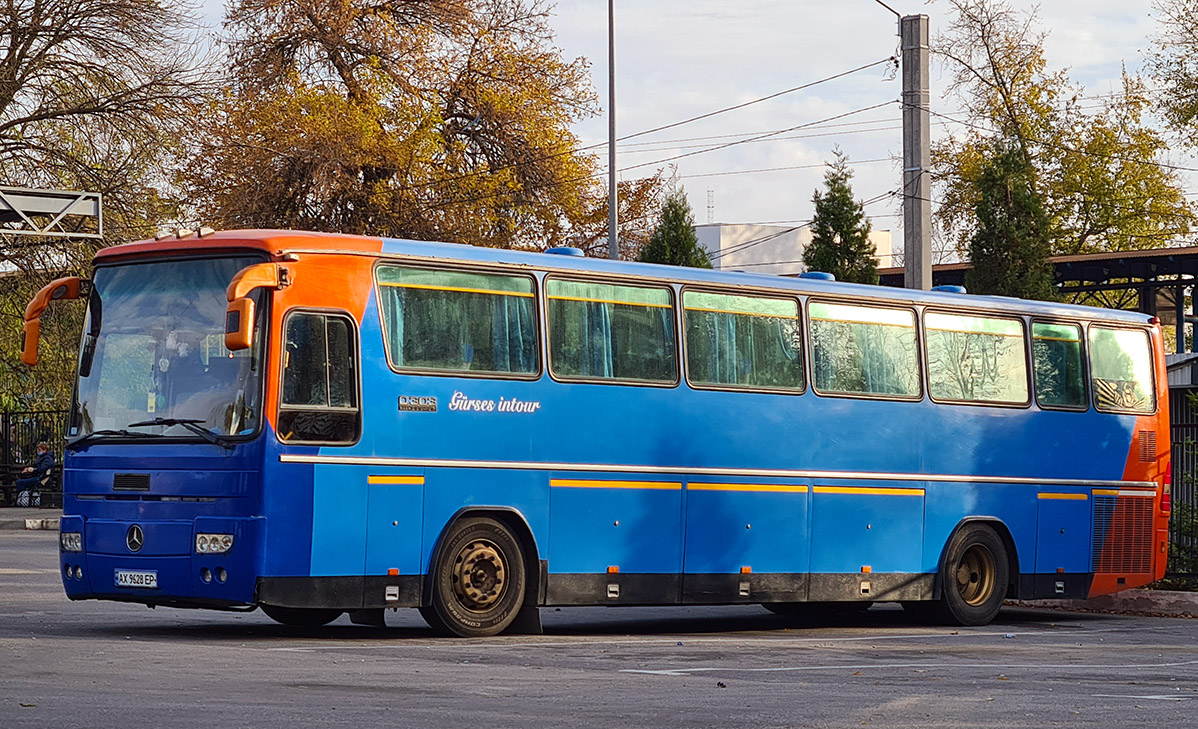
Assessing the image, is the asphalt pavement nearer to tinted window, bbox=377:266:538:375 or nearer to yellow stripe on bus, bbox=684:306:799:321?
tinted window, bbox=377:266:538:375

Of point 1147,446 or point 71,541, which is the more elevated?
point 1147,446

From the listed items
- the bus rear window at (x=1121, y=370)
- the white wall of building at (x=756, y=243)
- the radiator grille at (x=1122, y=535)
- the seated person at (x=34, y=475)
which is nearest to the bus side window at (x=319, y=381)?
the bus rear window at (x=1121, y=370)

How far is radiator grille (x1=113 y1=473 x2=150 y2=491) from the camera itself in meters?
13.8

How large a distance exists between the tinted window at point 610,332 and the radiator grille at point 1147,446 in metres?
6.59

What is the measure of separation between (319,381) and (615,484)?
3.04m

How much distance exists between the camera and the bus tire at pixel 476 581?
14.4 m

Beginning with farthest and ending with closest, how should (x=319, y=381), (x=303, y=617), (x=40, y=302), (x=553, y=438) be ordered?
(x=303, y=617), (x=553, y=438), (x=40, y=302), (x=319, y=381)

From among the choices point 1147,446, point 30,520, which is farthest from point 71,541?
point 30,520

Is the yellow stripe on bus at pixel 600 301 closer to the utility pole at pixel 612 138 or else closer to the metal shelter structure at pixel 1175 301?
the metal shelter structure at pixel 1175 301

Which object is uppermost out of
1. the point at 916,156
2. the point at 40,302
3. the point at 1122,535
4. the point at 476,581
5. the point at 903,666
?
the point at 916,156

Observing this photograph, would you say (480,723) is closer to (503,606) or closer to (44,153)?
(503,606)

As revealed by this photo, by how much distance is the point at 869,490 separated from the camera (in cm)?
1769

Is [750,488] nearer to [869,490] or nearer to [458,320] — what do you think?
[869,490]

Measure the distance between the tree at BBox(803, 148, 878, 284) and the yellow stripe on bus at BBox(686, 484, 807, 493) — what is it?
19.4 meters
